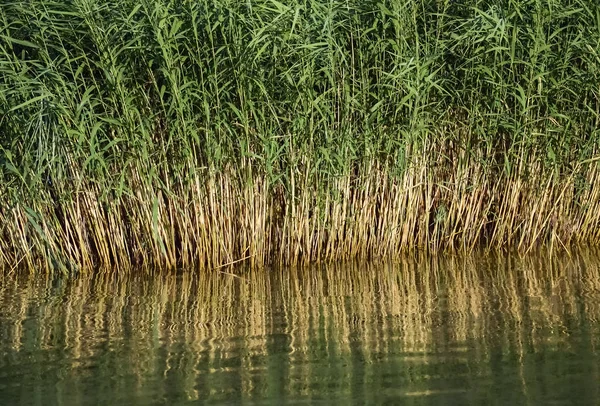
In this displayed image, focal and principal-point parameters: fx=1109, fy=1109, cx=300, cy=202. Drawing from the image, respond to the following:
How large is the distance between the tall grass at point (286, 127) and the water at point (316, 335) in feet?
0.96

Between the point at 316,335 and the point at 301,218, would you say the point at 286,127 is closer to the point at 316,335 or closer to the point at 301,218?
the point at 301,218

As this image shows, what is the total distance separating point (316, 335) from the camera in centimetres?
540

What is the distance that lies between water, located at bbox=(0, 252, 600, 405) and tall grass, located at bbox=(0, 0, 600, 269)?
29 centimetres

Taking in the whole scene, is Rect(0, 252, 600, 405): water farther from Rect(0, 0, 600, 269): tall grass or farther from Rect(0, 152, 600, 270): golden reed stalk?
Rect(0, 0, 600, 269): tall grass

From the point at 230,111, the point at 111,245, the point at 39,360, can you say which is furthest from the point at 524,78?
the point at 39,360

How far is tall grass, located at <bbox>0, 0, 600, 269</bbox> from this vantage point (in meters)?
6.83

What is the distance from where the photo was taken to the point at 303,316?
5.90 m

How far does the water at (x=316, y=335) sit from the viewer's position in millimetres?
4438

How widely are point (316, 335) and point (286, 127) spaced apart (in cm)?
211

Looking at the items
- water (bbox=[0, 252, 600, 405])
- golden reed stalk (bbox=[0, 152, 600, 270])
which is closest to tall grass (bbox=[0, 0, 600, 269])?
golden reed stalk (bbox=[0, 152, 600, 270])

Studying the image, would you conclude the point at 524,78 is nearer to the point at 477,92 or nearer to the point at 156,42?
the point at 477,92

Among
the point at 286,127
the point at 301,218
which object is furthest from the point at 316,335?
the point at 286,127

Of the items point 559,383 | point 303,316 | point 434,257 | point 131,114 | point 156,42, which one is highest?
point 156,42

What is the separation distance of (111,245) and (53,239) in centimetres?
39
